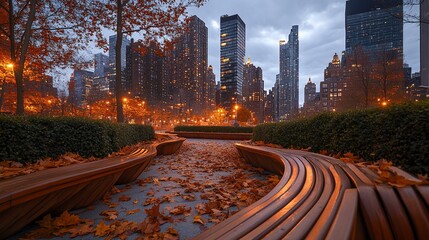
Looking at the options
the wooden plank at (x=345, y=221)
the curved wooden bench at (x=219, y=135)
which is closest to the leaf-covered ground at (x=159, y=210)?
the wooden plank at (x=345, y=221)

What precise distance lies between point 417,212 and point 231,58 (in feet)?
469

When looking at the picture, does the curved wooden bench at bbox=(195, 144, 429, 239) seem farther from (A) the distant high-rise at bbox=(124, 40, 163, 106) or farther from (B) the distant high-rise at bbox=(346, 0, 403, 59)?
(A) the distant high-rise at bbox=(124, 40, 163, 106)

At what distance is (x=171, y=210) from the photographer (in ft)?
9.93

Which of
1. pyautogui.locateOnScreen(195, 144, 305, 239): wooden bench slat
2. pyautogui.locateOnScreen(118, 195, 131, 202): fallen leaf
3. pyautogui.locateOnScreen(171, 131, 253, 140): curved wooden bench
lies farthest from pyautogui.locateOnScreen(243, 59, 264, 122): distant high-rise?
pyautogui.locateOnScreen(195, 144, 305, 239): wooden bench slat

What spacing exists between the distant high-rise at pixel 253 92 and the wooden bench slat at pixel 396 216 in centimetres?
12773

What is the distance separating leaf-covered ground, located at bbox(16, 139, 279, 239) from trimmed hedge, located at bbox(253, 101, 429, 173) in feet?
5.37

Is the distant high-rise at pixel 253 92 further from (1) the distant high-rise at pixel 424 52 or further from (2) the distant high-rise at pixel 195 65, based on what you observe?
(1) the distant high-rise at pixel 424 52

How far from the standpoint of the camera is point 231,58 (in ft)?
454

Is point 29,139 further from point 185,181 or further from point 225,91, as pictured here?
point 225,91

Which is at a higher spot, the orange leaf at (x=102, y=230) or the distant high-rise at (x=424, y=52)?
the distant high-rise at (x=424, y=52)

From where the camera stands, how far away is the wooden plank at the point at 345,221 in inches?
41.9

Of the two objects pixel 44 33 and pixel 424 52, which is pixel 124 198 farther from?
pixel 424 52

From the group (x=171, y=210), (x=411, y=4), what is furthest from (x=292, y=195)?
(x=411, y=4)

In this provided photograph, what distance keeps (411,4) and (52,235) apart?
9.49 m
